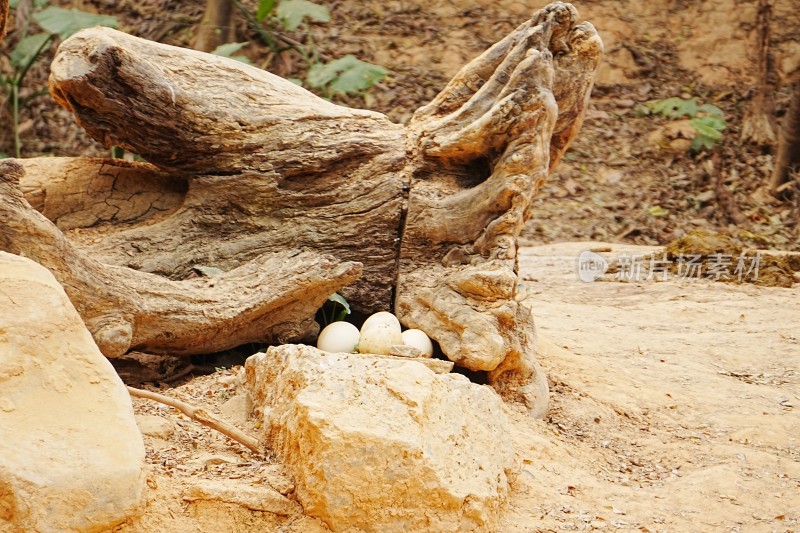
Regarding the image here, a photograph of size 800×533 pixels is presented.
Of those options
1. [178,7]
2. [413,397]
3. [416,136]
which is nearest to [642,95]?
[178,7]

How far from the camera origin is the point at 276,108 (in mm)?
4500

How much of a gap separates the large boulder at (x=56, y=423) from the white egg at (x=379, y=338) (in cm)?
141

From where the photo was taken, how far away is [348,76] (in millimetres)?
8930

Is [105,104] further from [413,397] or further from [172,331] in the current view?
[413,397]

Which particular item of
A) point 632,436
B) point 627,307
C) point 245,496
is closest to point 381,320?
point 632,436

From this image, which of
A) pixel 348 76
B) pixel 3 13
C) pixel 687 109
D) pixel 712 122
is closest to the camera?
pixel 3 13

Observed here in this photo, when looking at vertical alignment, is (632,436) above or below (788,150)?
below

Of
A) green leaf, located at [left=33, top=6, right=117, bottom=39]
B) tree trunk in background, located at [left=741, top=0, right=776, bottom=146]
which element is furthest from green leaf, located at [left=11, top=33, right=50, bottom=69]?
tree trunk in background, located at [left=741, top=0, right=776, bottom=146]

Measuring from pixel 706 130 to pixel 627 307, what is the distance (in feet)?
15.1

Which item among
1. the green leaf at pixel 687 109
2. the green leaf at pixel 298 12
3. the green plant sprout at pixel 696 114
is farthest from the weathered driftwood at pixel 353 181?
the green leaf at pixel 687 109

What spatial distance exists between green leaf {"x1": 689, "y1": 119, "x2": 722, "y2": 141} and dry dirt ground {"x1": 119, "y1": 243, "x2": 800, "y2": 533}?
421 cm

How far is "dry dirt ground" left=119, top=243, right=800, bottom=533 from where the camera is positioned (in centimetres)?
296

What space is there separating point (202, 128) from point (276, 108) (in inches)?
15.6

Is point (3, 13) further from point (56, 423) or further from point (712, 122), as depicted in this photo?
point (712, 122)
